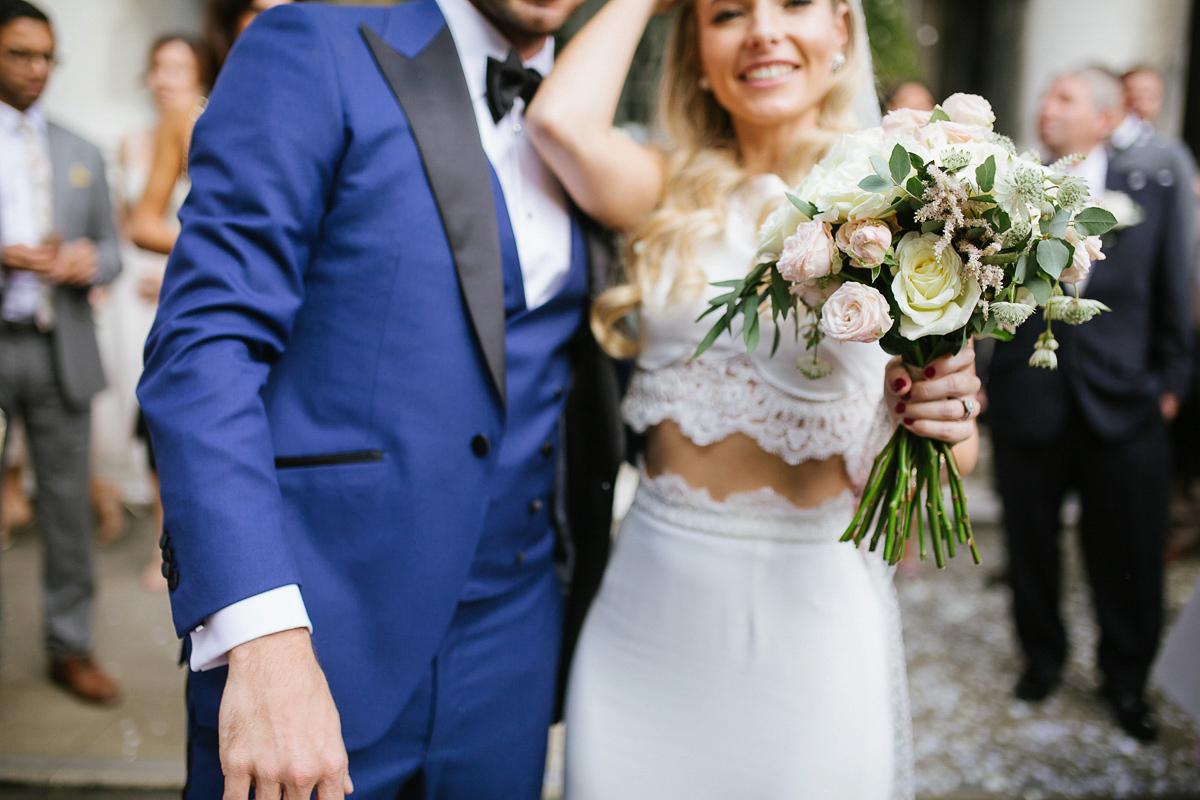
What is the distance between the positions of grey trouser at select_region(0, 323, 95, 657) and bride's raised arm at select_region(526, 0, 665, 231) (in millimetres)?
2773

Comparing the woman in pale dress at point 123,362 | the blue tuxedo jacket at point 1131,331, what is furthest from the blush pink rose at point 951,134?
the woman in pale dress at point 123,362

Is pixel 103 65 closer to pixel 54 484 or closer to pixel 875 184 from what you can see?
pixel 54 484

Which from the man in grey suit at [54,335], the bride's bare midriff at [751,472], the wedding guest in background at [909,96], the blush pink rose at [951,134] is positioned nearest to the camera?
the blush pink rose at [951,134]

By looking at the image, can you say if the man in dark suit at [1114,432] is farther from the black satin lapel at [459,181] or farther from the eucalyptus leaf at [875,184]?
the black satin lapel at [459,181]

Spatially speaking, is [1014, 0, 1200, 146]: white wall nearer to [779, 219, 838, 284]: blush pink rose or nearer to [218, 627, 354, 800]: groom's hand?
[779, 219, 838, 284]: blush pink rose

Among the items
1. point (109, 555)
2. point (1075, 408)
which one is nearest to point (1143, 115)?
point (1075, 408)

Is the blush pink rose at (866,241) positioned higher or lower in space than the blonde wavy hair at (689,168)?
lower

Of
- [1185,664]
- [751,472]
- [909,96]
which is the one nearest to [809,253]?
[751,472]

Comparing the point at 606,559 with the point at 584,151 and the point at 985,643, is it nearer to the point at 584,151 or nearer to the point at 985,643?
the point at 584,151

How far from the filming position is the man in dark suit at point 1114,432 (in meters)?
3.43

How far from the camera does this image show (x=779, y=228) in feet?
4.52

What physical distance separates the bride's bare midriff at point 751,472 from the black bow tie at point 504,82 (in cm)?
73

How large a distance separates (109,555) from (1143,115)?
6.64 meters

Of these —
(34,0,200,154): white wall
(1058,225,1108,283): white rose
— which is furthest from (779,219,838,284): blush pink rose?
(34,0,200,154): white wall
